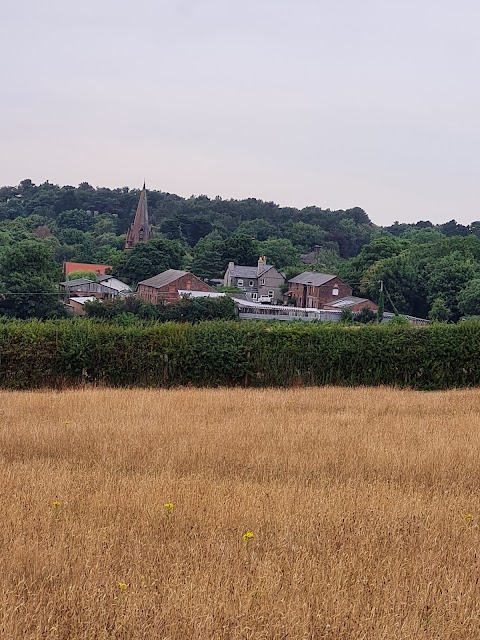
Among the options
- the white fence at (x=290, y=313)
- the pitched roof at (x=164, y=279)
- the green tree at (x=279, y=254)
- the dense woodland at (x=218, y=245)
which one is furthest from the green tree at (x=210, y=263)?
the white fence at (x=290, y=313)

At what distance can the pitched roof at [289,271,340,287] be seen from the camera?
75.0 metres

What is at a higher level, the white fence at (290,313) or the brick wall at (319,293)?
the brick wall at (319,293)

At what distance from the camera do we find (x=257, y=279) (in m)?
86.9

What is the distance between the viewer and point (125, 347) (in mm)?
21547

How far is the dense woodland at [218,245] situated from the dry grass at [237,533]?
136 feet

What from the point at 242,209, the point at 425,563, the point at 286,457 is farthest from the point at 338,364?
the point at 242,209

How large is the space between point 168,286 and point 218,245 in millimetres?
34380

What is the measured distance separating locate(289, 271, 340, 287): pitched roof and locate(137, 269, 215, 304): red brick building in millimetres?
12059

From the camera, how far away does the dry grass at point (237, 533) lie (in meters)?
4.22

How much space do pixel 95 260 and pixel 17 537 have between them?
10643 centimetres

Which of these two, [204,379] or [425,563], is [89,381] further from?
[425,563]

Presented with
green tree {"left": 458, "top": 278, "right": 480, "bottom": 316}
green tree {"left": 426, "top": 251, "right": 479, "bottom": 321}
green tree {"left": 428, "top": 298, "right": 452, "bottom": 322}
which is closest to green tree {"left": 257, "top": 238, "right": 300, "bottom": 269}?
green tree {"left": 426, "top": 251, "right": 479, "bottom": 321}

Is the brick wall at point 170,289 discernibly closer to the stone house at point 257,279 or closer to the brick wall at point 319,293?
the brick wall at point 319,293

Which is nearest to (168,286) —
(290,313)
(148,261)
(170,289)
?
(170,289)
